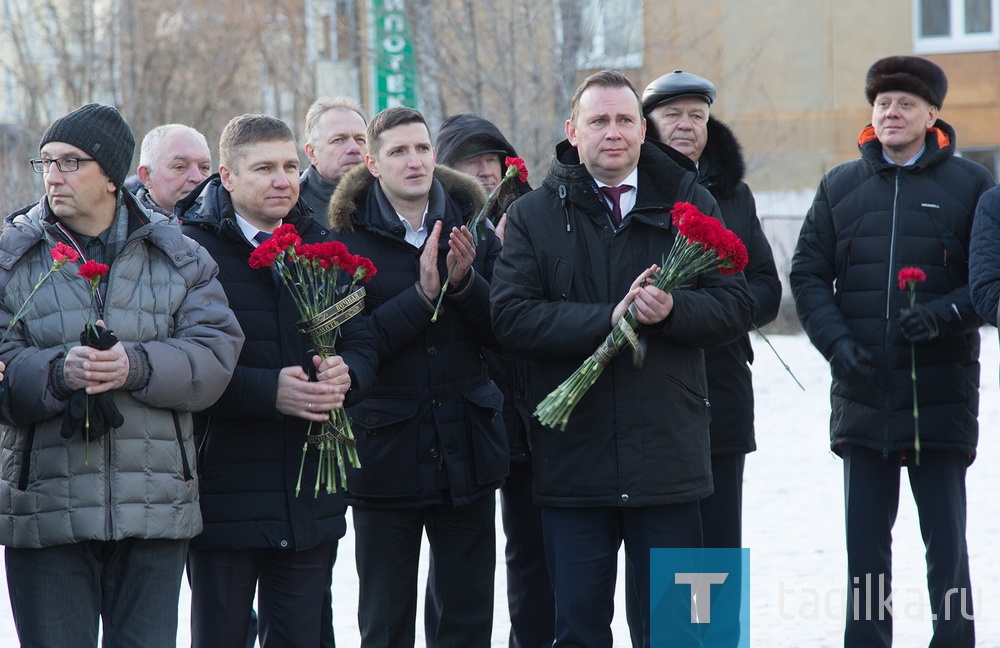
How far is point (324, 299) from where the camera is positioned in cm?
435

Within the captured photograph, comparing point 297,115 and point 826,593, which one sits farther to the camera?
point 297,115

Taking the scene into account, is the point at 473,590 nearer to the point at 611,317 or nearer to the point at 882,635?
the point at 611,317

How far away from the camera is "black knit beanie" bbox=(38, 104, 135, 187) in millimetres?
4082

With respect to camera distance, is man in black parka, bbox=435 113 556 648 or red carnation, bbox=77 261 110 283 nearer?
red carnation, bbox=77 261 110 283

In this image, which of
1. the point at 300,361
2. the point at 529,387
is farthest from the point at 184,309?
the point at 529,387

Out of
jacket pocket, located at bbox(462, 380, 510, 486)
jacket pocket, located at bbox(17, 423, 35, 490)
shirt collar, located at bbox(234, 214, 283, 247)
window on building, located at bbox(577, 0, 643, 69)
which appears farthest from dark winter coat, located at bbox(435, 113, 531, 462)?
window on building, located at bbox(577, 0, 643, 69)

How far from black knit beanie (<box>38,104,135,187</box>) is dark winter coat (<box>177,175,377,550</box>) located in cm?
43

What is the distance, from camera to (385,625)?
471cm

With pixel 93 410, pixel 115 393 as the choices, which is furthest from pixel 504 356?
pixel 93 410

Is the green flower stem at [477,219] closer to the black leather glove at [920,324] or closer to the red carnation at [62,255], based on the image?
the red carnation at [62,255]

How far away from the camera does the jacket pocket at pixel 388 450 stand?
4.64 meters

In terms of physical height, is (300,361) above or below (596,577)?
above

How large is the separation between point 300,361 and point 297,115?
16636 millimetres

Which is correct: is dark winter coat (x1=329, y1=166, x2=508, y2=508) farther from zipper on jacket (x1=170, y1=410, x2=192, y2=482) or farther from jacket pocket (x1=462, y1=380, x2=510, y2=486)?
zipper on jacket (x1=170, y1=410, x2=192, y2=482)
